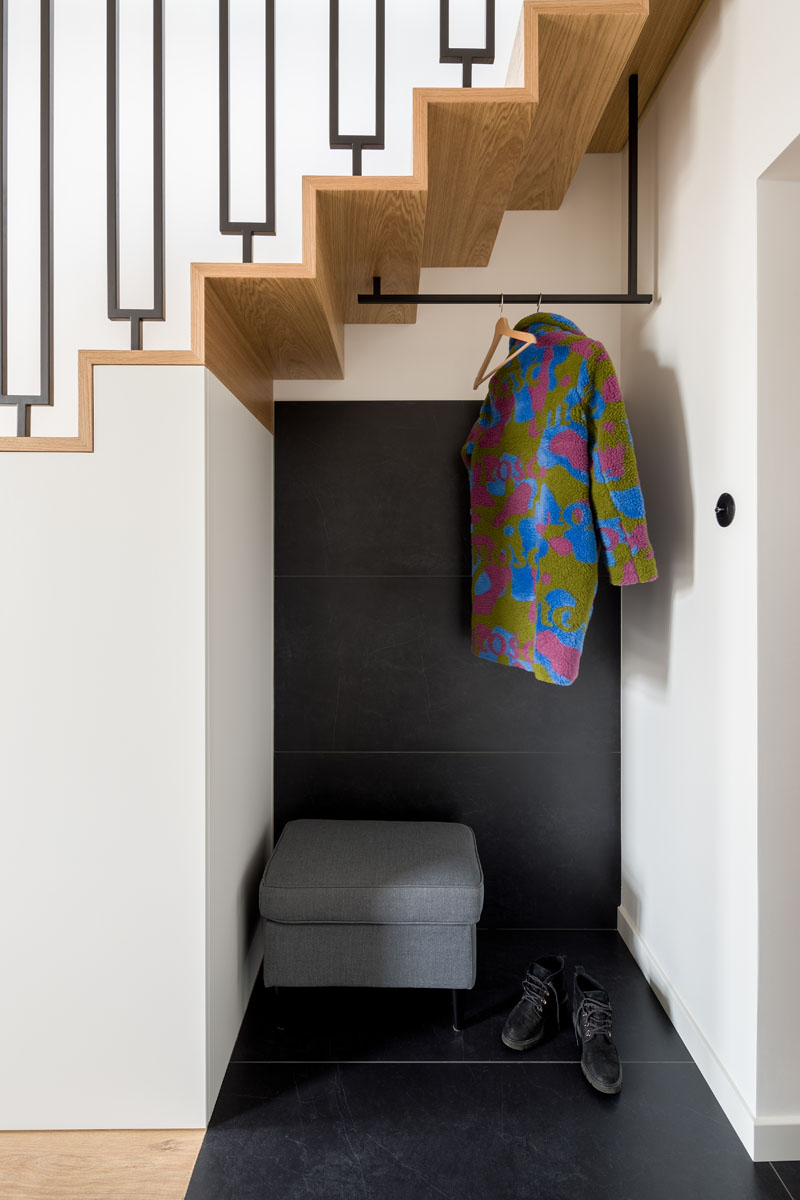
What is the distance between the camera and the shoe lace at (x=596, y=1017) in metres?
1.69

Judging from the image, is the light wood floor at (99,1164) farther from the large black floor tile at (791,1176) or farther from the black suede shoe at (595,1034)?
the large black floor tile at (791,1176)

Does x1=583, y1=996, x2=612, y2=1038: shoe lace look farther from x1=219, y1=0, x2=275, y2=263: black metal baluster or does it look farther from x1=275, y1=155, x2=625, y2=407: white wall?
x1=219, y1=0, x2=275, y2=263: black metal baluster

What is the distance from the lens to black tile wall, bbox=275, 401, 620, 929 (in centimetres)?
226

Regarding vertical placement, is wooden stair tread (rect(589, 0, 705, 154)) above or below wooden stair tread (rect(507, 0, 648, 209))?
above

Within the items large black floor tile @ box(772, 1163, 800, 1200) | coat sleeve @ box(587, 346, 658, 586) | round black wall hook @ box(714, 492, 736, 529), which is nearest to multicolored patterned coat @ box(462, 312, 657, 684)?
coat sleeve @ box(587, 346, 658, 586)

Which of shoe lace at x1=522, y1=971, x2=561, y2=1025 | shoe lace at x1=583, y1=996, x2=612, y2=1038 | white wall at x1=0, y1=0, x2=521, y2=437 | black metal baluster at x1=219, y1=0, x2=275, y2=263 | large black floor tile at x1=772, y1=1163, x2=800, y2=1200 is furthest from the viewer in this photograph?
white wall at x1=0, y1=0, x2=521, y2=437

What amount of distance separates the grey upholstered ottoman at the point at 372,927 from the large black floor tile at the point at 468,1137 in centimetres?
19

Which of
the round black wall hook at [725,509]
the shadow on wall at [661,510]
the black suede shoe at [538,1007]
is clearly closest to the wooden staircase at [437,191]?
the shadow on wall at [661,510]

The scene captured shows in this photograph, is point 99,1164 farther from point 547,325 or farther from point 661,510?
point 547,325

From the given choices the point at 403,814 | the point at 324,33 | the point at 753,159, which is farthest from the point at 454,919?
the point at 324,33

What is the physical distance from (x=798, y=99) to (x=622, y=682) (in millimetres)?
1497

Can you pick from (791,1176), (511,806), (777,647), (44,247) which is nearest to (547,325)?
(777,647)

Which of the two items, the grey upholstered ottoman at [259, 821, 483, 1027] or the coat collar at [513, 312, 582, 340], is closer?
the grey upholstered ottoman at [259, 821, 483, 1027]

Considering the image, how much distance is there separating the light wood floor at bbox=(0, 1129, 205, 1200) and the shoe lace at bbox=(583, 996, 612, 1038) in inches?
34.3
